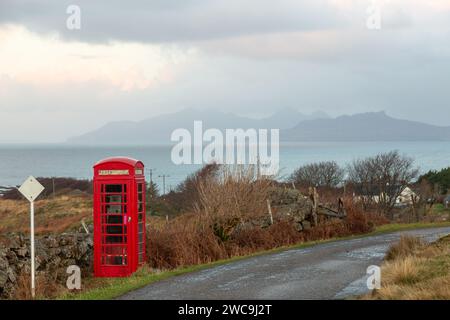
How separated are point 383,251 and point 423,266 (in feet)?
16.6

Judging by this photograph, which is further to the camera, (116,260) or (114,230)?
(116,260)

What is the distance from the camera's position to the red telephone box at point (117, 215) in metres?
15.3

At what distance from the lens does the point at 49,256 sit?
56.1ft

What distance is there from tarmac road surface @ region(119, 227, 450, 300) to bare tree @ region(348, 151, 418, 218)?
132ft

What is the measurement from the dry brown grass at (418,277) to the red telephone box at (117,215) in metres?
5.71

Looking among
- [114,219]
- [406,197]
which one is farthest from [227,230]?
[406,197]

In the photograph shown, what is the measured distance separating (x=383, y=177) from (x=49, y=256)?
176ft

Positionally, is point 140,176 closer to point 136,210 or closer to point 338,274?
point 136,210

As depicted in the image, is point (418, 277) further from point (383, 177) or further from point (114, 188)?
point (383, 177)

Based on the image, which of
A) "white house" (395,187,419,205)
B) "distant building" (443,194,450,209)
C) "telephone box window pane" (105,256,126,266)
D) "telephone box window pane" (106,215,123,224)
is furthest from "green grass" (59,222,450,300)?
"distant building" (443,194,450,209)

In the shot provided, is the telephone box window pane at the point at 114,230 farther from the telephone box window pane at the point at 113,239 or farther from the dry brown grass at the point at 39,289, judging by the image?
the dry brown grass at the point at 39,289

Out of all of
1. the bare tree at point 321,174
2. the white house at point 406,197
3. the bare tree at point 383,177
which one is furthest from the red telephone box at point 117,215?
the bare tree at point 321,174

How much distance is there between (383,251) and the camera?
17.8 meters
